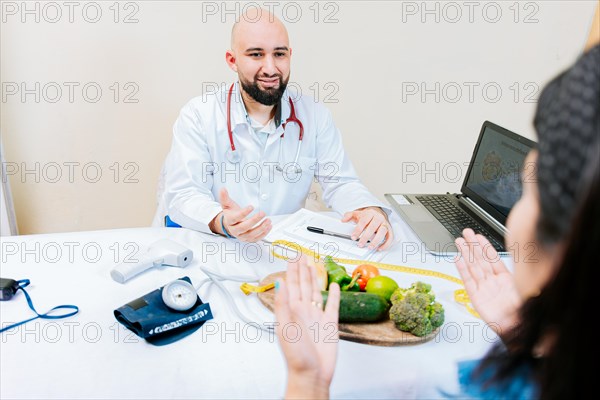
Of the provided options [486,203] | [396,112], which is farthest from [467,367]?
[396,112]

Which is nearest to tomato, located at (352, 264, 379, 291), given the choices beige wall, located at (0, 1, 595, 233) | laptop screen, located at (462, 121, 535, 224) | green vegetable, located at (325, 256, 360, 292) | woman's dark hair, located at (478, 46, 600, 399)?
green vegetable, located at (325, 256, 360, 292)

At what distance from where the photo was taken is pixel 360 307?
1259mm

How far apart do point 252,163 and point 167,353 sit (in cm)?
120

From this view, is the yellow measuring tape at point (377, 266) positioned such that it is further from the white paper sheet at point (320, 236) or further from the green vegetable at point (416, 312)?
the green vegetable at point (416, 312)

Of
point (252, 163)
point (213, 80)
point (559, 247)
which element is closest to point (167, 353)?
point (559, 247)

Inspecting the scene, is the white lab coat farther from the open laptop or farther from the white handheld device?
the white handheld device

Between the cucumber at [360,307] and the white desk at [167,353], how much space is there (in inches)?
2.6

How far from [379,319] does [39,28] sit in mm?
2332

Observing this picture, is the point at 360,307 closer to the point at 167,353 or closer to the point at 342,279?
the point at 342,279

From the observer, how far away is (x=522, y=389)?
2.84ft

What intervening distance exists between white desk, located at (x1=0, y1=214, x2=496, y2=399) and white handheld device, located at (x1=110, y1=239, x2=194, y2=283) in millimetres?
22

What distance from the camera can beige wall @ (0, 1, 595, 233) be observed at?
2.74 meters

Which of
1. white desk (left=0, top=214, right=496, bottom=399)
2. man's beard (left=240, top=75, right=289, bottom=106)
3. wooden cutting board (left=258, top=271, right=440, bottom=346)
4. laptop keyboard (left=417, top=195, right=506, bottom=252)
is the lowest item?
white desk (left=0, top=214, right=496, bottom=399)

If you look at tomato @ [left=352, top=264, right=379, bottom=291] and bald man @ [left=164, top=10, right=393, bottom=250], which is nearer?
tomato @ [left=352, top=264, right=379, bottom=291]
